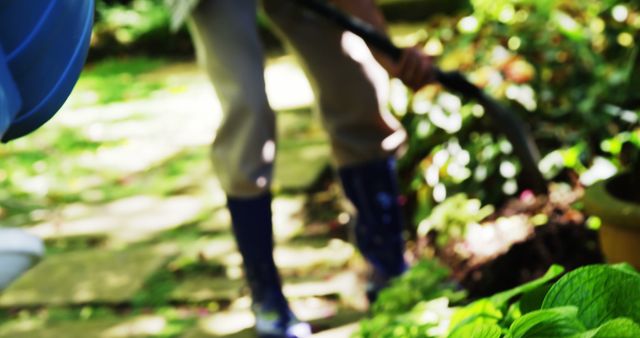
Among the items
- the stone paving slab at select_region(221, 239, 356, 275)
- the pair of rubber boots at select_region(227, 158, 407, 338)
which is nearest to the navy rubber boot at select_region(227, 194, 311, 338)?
the pair of rubber boots at select_region(227, 158, 407, 338)

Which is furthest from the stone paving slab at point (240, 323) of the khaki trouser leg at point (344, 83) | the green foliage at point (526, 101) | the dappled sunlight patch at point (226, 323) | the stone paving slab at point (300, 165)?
the stone paving slab at point (300, 165)

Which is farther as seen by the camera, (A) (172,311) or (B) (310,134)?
(B) (310,134)

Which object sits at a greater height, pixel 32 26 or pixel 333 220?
pixel 32 26

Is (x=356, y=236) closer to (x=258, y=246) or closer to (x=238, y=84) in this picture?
(x=258, y=246)

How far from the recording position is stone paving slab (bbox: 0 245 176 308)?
343 cm

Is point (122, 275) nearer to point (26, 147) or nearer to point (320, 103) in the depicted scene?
point (320, 103)

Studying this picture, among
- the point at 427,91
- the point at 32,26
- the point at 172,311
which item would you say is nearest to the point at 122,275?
the point at 172,311

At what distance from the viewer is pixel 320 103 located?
2965 millimetres

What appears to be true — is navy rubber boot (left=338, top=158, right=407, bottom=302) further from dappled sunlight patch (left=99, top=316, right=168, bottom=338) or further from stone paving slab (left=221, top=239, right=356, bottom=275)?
dappled sunlight patch (left=99, top=316, right=168, bottom=338)

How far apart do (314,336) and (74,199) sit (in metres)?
2.16

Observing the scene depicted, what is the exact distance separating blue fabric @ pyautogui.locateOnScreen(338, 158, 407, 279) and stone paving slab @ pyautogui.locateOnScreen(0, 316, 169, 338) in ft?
2.27

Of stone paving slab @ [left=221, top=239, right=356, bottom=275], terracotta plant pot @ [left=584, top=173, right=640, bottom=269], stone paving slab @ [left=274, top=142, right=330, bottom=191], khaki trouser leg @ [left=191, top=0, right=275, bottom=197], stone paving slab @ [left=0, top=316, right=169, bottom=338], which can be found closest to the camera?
terracotta plant pot @ [left=584, top=173, right=640, bottom=269]

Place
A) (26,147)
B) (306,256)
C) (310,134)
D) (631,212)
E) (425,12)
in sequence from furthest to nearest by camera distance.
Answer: (425,12) < (26,147) < (310,134) < (306,256) < (631,212)

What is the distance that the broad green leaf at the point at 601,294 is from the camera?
105 centimetres
